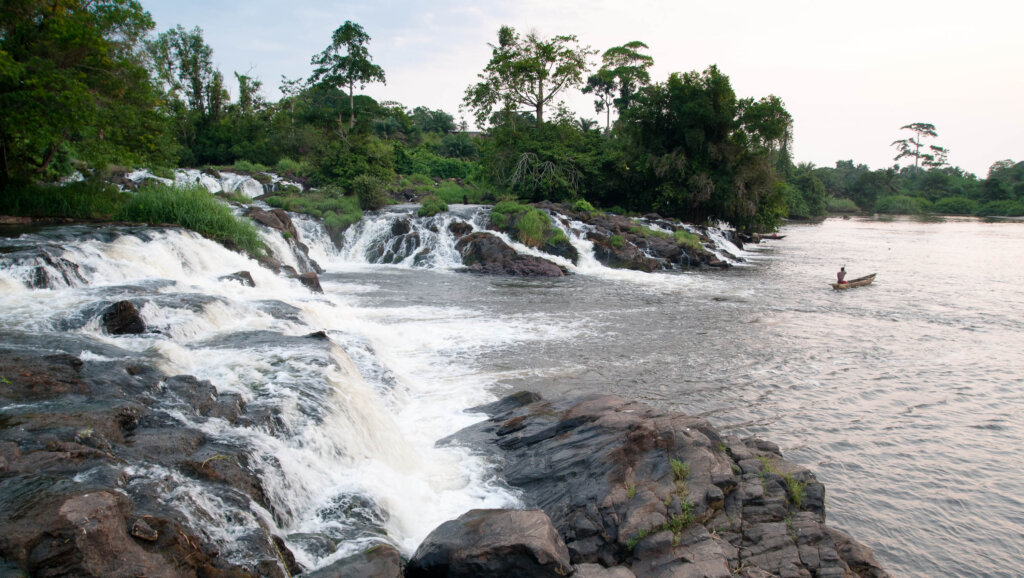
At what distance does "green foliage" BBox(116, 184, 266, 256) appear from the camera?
13.5 meters

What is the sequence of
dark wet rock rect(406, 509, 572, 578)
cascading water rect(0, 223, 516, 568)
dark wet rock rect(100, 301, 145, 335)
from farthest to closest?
dark wet rock rect(100, 301, 145, 335)
cascading water rect(0, 223, 516, 568)
dark wet rock rect(406, 509, 572, 578)

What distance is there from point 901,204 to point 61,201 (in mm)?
91341

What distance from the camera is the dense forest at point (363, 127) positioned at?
459 inches

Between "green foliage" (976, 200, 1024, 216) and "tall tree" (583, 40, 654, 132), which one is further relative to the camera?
"green foliage" (976, 200, 1024, 216)

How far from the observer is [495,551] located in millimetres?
4023

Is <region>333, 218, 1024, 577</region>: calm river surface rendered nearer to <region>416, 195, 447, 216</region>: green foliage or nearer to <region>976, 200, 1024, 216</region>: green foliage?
<region>416, 195, 447, 216</region>: green foliage

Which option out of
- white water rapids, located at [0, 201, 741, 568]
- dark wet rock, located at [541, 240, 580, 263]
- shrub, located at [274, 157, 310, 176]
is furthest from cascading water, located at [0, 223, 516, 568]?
shrub, located at [274, 157, 310, 176]

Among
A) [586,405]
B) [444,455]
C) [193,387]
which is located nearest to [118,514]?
[193,387]

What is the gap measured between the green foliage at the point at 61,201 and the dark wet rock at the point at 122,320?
8.06m

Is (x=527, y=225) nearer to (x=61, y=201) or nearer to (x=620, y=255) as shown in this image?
(x=620, y=255)

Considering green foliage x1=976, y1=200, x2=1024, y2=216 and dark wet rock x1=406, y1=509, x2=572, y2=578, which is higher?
green foliage x1=976, y1=200, x2=1024, y2=216

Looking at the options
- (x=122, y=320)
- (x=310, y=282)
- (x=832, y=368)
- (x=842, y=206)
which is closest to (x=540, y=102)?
(x=310, y=282)

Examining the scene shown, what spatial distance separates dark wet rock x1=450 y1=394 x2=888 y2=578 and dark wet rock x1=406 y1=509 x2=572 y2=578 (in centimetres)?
32

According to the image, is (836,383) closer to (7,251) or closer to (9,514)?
(9,514)
